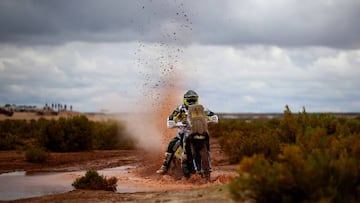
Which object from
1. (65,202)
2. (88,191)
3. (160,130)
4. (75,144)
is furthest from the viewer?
(75,144)

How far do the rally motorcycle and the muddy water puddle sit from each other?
67.1 inches

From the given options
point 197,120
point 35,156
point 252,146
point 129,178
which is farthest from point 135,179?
point 35,156

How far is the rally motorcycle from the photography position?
A: 1717cm

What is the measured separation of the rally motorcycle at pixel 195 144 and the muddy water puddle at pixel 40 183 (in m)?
1.70

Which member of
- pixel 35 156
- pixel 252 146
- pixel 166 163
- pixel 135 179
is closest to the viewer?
pixel 166 163

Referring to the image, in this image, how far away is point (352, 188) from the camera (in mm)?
8961

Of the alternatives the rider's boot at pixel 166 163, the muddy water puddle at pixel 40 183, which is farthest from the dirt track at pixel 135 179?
the muddy water puddle at pixel 40 183

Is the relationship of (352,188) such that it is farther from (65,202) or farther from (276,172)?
(65,202)

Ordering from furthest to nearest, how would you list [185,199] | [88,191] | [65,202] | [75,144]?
[75,144]
[88,191]
[65,202]
[185,199]

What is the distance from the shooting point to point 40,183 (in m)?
19.0

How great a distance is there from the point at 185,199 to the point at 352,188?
4.57 m

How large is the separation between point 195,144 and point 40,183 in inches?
199

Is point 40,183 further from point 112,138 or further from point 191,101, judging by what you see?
point 112,138

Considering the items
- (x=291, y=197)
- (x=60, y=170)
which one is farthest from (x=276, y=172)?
(x=60, y=170)
